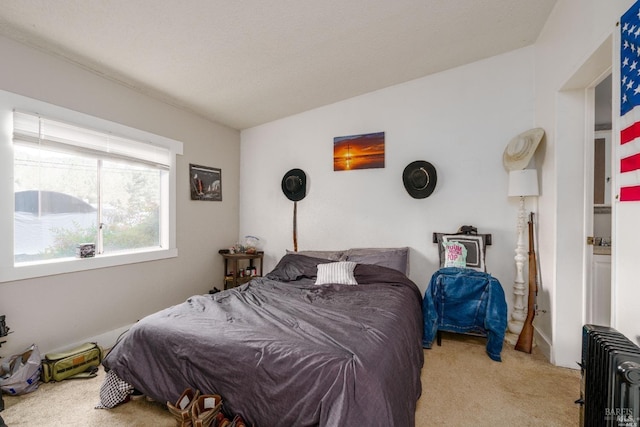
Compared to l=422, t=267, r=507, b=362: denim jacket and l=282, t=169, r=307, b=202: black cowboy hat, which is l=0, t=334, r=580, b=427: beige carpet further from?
l=282, t=169, r=307, b=202: black cowboy hat

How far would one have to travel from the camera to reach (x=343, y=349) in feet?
4.55

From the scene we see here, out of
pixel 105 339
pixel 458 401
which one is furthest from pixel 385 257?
pixel 105 339

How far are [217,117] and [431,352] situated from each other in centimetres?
355

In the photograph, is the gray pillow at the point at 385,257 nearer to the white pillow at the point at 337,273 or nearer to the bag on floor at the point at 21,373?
the white pillow at the point at 337,273

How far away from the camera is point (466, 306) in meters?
2.51

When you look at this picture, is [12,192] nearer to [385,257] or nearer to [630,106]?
[385,257]

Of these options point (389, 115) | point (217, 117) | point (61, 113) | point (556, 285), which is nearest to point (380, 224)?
point (389, 115)

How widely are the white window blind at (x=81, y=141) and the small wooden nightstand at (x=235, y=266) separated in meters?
1.33

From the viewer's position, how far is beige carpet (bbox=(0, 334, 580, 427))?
165cm

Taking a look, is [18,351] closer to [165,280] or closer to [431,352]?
[165,280]

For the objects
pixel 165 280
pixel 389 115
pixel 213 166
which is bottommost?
pixel 165 280

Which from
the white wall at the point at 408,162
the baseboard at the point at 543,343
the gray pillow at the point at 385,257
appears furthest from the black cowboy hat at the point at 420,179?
the baseboard at the point at 543,343

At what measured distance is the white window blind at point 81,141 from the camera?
2.07 m

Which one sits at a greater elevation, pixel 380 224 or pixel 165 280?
pixel 380 224
